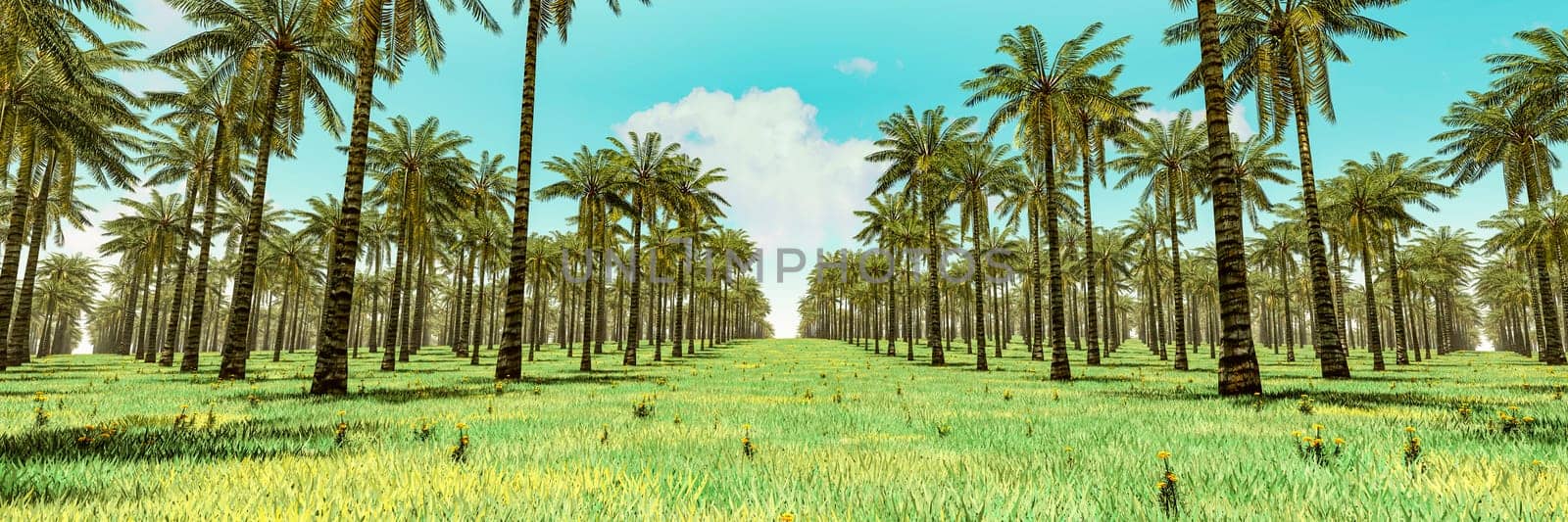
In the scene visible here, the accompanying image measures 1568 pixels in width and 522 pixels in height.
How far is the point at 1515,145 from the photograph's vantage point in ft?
90.2

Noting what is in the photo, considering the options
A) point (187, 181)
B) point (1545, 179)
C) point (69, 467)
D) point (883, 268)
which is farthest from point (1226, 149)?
point (883, 268)

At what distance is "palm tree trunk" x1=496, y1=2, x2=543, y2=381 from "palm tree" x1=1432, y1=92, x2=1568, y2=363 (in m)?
37.9

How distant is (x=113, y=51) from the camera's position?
20.9 m

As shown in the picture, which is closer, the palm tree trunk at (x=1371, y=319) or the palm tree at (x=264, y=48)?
the palm tree at (x=264, y=48)

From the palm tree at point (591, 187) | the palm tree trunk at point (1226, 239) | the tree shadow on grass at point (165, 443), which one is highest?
the palm tree at point (591, 187)

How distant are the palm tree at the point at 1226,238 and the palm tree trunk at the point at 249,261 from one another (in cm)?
2277

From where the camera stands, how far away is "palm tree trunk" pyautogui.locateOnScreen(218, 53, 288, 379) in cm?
1630

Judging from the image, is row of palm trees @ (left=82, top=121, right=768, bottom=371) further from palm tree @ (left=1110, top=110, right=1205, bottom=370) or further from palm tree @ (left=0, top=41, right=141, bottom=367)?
palm tree @ (left=1110, top=110, right=1205, bottom=370)

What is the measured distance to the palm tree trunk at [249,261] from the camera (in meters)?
16.3

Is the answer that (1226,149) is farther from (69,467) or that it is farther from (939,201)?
(939,201)

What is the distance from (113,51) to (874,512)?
30720mm

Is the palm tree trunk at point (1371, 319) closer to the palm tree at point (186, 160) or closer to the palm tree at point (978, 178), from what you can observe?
the palm tree at point (978, 178)

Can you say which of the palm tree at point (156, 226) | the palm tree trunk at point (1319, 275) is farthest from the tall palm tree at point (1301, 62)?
the palm tree at point (156, 226)

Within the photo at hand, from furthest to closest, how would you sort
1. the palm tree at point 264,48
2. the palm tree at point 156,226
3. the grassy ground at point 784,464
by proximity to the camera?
the palm tree at point 156,226, the palm tree at point 264,48, the grassy ground at point 784,464
